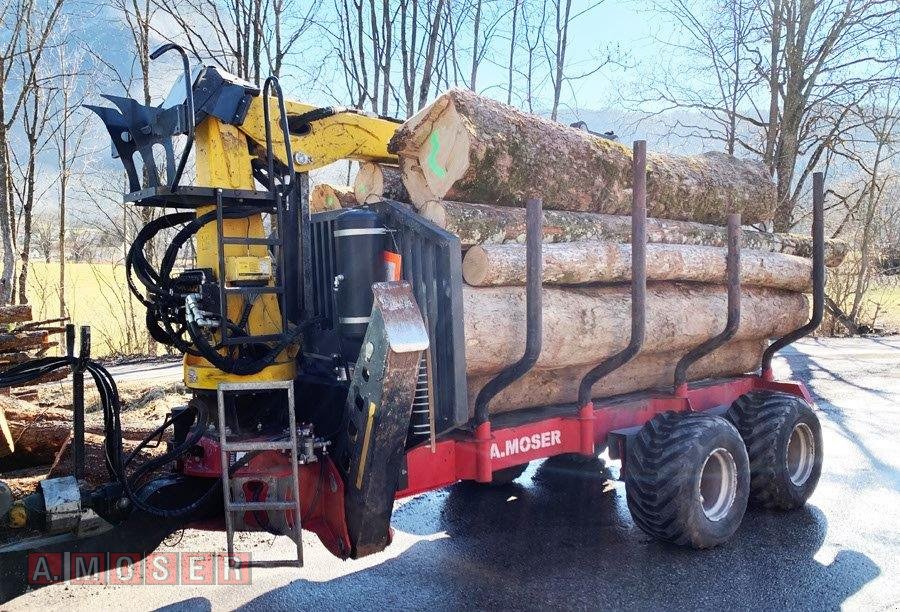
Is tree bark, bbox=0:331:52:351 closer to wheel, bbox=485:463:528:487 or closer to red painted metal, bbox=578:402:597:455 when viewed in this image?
wheel, bbox=485:463:528:487

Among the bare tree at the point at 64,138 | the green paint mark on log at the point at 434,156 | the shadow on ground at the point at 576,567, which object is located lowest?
the shadow on ground at the point at 576,567

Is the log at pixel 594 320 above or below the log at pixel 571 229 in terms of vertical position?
below

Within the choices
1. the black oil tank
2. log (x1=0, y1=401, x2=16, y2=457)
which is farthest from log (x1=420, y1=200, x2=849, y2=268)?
log (x1=0, y1=401, x2=16, y2=457)

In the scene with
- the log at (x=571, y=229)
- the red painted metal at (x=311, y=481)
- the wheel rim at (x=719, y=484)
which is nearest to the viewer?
the red painted metal at (x=311, y=481)

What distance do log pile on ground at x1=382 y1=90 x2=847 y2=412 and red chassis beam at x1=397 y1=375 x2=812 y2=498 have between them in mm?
330

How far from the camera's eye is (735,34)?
1855 cm

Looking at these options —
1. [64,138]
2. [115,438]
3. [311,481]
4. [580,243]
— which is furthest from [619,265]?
[64,138]

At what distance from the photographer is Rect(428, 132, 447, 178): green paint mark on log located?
4461 millimetres

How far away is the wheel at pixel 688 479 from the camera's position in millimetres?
4656

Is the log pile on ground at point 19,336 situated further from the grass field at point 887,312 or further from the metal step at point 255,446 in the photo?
the grass field at point 887,312

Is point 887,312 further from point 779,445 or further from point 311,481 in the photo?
point 311,481

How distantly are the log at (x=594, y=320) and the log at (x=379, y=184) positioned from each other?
42.9 inches

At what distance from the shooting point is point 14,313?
6.53m

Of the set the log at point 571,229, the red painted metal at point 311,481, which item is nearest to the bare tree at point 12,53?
the red painted metal at point 311,481
